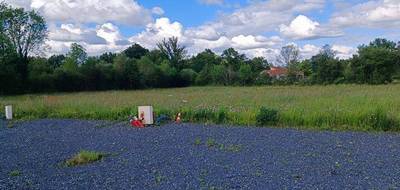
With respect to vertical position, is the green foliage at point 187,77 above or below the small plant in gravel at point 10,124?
above

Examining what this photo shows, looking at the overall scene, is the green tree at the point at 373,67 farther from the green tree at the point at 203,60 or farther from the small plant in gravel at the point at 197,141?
the small plant in gravel at the point at 197,141

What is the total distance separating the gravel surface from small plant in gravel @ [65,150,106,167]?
0.64 ft

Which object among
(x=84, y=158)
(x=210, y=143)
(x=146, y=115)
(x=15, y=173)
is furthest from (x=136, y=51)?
(x=15, y=173)

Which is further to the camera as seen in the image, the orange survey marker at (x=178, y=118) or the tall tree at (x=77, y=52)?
the tall tree at (x=77, y=52)

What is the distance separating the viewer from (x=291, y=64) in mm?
77625

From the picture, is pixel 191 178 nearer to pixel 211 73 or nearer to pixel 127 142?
pixel 127 142

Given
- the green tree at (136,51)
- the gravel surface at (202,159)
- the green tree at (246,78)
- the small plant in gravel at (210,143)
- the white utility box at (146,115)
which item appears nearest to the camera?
the gravel surface at (202,159)

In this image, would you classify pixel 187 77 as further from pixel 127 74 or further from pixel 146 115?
pixel 146 115

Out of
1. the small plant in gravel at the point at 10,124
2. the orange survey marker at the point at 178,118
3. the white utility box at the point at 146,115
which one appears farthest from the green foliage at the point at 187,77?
the white utility box at the point at 146,115

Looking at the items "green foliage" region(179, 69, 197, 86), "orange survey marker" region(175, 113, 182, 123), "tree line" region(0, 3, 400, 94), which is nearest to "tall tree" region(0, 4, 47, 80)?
"tree line" region(0, 3, 400, 94)

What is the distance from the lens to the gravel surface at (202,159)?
6289 mm

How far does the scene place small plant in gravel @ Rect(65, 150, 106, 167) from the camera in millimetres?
8055

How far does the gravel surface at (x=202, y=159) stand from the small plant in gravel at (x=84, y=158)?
0.19 m

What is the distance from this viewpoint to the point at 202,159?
8094mm
